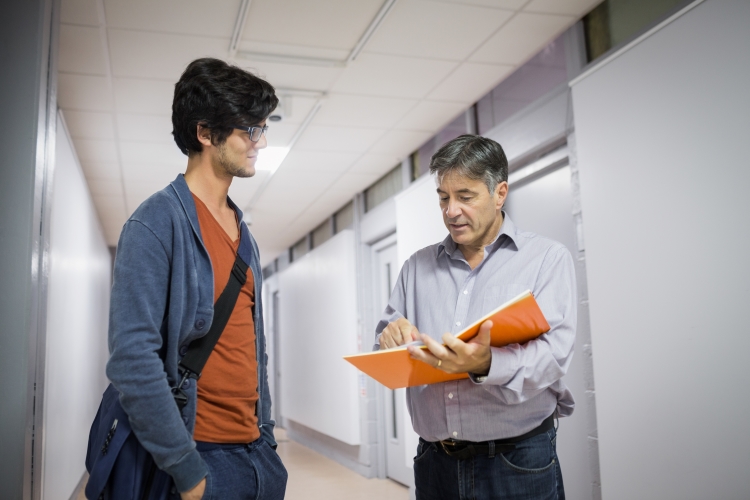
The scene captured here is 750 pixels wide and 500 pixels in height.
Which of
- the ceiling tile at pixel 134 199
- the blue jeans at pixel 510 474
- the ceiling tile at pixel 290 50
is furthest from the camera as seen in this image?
the ceiling tile at pixel 134 199

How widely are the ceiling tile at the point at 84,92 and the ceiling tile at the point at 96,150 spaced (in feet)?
2.30

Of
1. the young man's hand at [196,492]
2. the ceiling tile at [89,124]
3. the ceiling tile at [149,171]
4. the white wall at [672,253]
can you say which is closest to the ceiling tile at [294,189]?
the ceiling tile at [149,171]

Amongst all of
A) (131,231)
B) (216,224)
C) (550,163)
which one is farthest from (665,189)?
(131,231)

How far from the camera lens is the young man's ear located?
56.2 inches

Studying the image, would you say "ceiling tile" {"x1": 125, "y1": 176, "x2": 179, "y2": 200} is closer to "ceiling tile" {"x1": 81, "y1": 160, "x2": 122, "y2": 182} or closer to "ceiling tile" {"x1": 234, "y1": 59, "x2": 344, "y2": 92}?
"ceiling tile" {"x1": 81, "y1": 160, "x2": 122, "y2": 182}

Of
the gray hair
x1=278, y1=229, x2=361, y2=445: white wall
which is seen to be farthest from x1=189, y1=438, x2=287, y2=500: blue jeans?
x1=278, y1=229, x2=361, y2=445: white wall

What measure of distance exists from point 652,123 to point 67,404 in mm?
3935

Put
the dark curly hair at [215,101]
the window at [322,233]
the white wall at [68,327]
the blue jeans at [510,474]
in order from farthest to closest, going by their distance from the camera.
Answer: the window at [322,233] < the white wall at [68,327] < the blue jeans at [510,474] < the dark curly hair at [215,101]

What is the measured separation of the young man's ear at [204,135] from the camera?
1.43 meters

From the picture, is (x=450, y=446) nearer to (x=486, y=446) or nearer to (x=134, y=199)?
(x=486, y=446)

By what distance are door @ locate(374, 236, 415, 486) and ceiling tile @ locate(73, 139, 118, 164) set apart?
2426 mm

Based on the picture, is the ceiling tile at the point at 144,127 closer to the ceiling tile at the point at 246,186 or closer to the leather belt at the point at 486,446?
the ceiling tile at the point at 246,186

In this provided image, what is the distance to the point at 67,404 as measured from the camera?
446 centimetres

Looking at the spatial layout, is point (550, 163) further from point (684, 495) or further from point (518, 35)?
point (684, 495)
